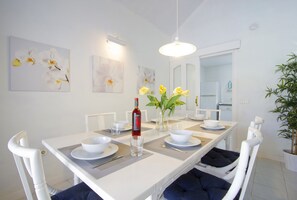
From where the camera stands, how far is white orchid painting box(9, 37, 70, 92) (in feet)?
5.15

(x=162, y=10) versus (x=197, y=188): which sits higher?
(x=162, y=10)

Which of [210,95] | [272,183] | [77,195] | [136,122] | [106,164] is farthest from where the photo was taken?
[210,95]

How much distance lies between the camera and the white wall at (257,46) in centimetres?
251

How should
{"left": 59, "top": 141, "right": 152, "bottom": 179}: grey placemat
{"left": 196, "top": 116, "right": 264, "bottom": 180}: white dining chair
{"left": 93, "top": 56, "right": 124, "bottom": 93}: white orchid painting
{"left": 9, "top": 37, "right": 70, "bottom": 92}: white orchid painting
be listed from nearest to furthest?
{"left": 59, "top": 141, "right": 152, "bottom": 179}: grey placemat, {"left": 196, "top": 116, "right": 264, "bottom": 180}: white dining chair, {"left": 9, "top": 37, "right": 70, "bottom": 92}: white orchid painting, {"left": 93, "top": 56, "right": 124, "bottom": 93}: white orchid painting

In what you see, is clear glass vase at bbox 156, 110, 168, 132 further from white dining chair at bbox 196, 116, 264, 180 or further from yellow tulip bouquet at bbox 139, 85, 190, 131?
white dining chair at bbox 196, 116, 264, 180

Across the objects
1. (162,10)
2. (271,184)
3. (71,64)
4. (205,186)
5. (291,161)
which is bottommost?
(271,184)

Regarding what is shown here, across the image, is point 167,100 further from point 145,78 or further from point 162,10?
point 162,10

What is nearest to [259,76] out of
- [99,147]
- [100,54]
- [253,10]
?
[253,10]

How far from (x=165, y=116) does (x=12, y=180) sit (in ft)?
6.06

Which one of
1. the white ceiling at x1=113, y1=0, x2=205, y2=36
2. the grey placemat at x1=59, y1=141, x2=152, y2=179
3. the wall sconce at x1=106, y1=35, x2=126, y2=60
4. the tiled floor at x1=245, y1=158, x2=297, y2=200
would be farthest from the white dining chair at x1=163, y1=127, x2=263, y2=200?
the white ceiling at x1=113, y1=0, x2=205, y2=36

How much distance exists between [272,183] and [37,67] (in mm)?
3315

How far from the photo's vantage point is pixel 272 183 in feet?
6.00

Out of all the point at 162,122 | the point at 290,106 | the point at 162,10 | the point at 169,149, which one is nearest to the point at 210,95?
the point at 290,106

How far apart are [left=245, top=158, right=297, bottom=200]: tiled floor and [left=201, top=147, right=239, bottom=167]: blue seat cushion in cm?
57
